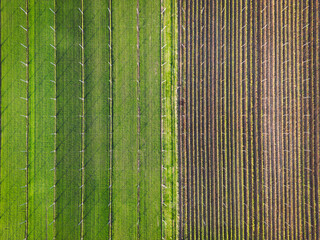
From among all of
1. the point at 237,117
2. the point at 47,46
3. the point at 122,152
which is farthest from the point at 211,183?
the point at 47,46

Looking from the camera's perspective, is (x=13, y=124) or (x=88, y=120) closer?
(x=13, y=124)

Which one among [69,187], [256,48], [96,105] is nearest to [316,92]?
[256,48]

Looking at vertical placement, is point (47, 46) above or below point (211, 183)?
above

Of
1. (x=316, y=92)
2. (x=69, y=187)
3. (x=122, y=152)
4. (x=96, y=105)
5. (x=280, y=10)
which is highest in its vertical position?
(x=280, y=10)

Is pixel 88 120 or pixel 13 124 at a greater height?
pixel 88 120

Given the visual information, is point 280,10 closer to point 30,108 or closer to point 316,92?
point 316,92

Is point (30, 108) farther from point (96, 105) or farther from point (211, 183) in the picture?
point (211, 183)
